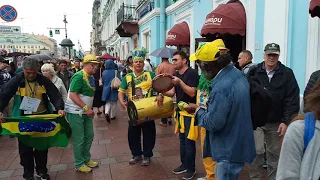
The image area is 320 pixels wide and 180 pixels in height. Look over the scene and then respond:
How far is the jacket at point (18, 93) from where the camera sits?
352cm

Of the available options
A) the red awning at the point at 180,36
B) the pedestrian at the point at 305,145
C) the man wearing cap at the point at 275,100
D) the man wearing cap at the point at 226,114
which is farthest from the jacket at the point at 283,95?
the red awning at the point at 180,36

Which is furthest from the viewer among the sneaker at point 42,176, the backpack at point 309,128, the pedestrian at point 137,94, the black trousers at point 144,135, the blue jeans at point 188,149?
the black trousers at point 144,135

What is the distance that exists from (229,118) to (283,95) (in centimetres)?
137

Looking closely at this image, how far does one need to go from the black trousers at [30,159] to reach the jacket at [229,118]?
8.46 ft

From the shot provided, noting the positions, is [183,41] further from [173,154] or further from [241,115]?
[241,115]

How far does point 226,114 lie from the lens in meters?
2.12

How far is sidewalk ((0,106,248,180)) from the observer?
158 inches

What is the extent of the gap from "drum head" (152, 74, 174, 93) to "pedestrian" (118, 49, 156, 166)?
2.15ft

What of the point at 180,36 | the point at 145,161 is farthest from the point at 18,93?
the point at 180,36

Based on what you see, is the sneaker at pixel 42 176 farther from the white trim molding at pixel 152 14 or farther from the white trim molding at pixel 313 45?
the white trim molding at pixel 152 14

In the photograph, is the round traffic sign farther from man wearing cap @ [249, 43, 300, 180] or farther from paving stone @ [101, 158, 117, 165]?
man wearing cap @ [249, 43, 300, 180]

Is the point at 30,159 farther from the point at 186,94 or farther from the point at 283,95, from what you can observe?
the point at 283,95

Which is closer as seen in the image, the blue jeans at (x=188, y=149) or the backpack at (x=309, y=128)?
the backpack at (x=309, y=128)

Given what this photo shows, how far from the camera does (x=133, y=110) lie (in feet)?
12.4
